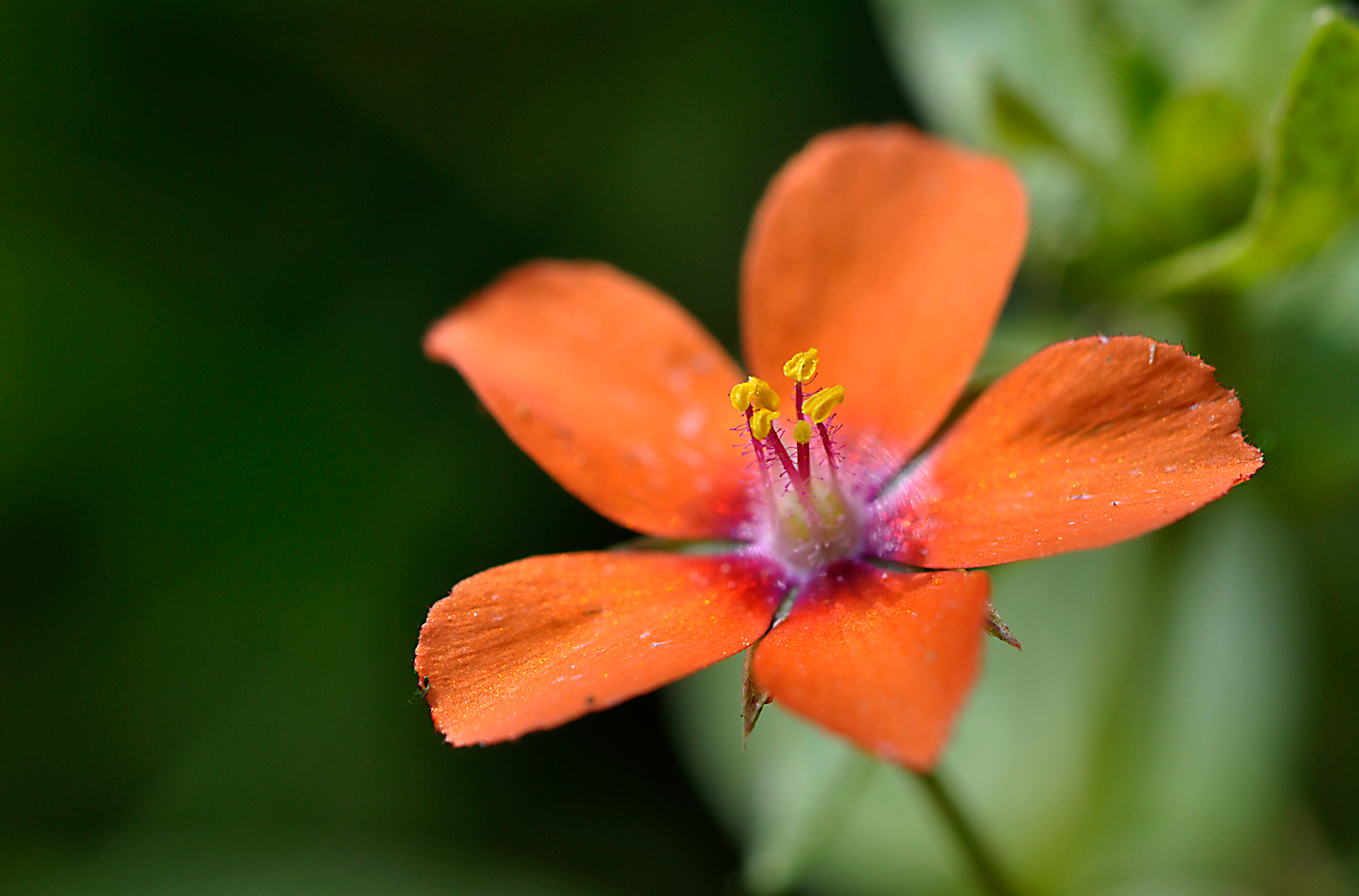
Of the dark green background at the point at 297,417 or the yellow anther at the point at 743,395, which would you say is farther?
the dark green background at the point at 297,417

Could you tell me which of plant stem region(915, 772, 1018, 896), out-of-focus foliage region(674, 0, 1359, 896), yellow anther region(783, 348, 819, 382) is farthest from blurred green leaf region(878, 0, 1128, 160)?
plant stem region(915, 772, 1018, 896)

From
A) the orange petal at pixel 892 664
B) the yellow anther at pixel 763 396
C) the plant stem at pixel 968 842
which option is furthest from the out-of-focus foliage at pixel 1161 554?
the orange petal at pixel 892 664

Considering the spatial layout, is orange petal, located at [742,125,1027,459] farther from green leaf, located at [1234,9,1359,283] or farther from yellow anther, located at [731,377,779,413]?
green leaf, located at [1234,9,1359,283]

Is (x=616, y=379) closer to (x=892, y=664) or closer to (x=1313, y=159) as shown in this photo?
(x=892, y=664)

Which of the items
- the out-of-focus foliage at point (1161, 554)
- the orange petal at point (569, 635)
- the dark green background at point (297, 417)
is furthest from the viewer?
the dark green background at point (297, 417)

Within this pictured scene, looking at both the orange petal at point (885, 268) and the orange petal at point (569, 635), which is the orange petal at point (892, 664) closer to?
the orange petal at point (569, 635)

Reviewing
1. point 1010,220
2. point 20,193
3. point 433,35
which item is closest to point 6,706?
point 20,193

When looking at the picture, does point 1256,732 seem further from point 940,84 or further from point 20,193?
point 20,193
